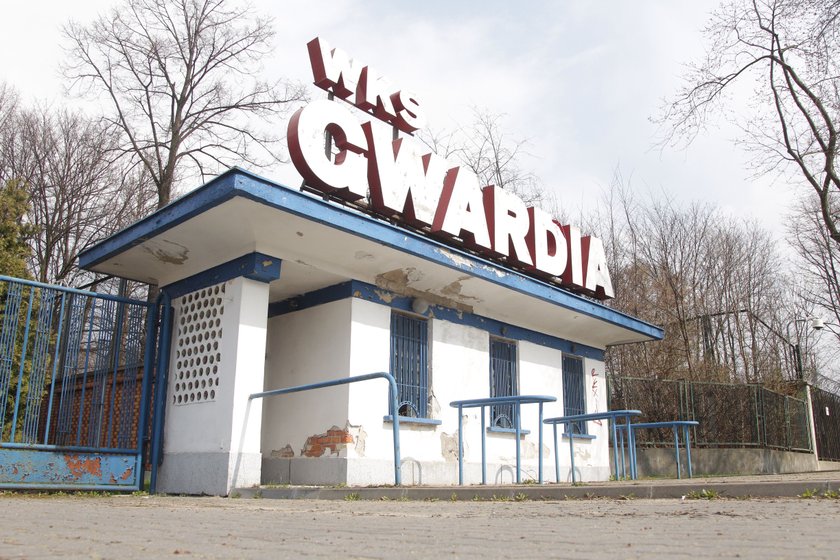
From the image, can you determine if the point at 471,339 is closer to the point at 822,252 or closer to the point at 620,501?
the point at 620,501

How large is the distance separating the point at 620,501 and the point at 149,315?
6.78 m

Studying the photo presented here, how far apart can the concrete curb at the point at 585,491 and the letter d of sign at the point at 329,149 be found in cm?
383

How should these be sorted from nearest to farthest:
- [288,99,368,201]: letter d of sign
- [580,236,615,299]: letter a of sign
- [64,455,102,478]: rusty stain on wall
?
1. [64,455,102,478]: rusty stain on wall
2. [288,99,368,201]: letter d of sign
3. [580,236,615,299]: letter a of sign

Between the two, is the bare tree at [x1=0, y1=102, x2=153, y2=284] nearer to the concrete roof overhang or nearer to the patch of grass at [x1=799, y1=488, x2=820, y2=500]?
the concrete roof overhang

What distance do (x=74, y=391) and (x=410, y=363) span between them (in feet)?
14.4

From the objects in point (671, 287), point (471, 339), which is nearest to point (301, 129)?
point (471, 339)

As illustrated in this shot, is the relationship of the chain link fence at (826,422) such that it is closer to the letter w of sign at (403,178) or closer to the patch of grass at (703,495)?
the letter w of sign at (403,178)

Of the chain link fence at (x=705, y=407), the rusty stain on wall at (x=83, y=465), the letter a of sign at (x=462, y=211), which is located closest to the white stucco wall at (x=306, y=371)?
the letter a of sign at (x=462, y=211)

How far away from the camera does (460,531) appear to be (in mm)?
3803

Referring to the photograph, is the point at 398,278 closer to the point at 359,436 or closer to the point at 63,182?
the point at 359,436

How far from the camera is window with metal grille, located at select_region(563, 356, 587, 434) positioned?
13.5 metres

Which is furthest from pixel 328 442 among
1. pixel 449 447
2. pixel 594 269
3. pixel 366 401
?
pixel 594 269

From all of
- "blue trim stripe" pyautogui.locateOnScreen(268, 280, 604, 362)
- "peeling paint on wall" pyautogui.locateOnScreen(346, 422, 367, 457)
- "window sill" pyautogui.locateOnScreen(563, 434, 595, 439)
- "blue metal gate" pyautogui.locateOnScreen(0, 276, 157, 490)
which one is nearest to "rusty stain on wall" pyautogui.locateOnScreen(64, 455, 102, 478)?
"blue metal gate" pyautogui.locateOnScreen(0, 276, 157, 490)

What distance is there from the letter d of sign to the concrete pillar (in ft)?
5.05
